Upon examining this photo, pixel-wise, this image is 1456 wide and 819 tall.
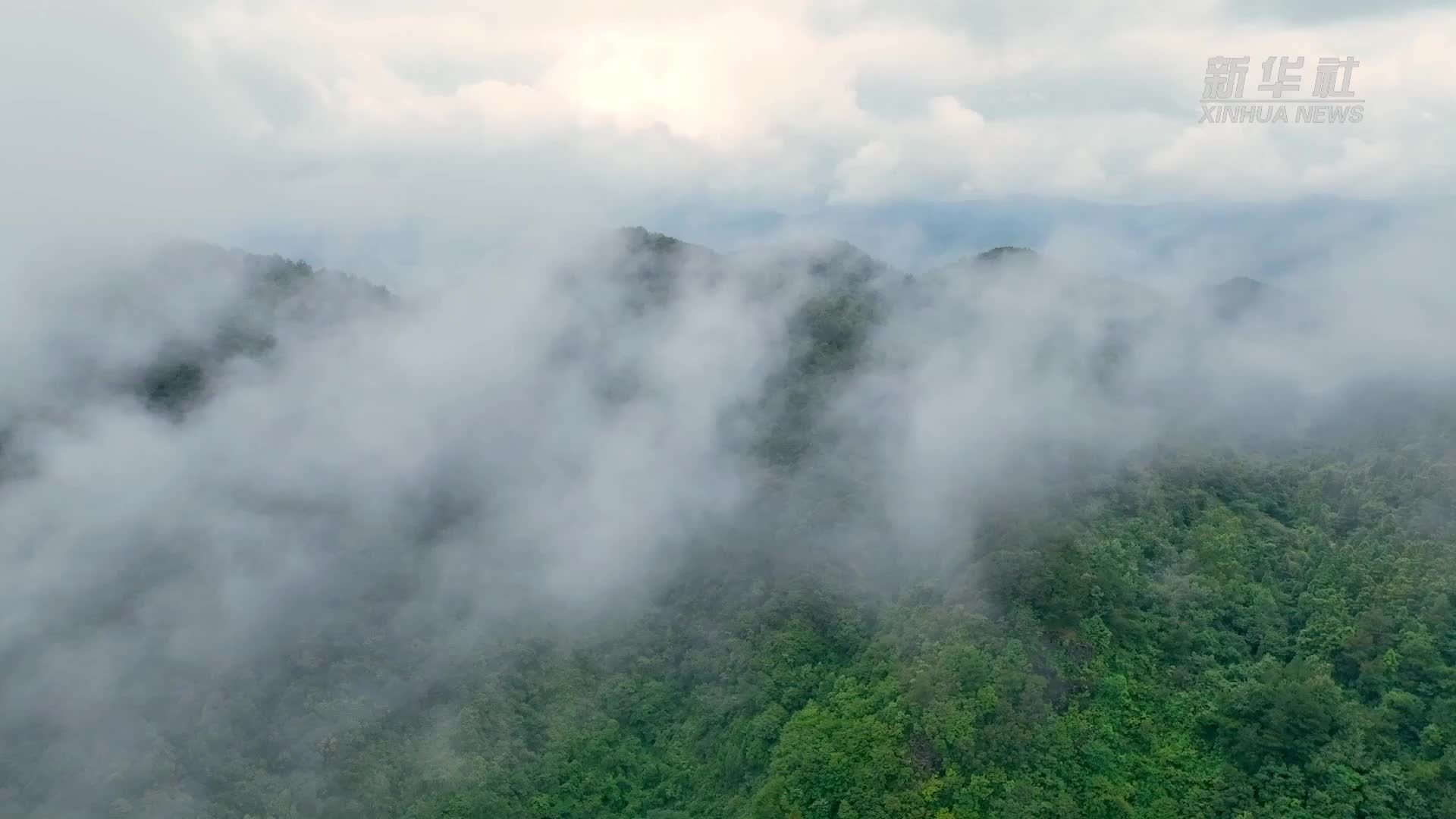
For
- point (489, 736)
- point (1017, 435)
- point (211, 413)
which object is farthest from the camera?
point (211, 413)

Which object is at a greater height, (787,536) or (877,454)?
(877,454)

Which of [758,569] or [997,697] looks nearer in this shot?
[997,697]

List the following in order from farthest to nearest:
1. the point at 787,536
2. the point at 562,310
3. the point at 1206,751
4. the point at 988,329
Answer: the point at 562,310 → the point at 988,329 → the point at 787,536 → the point at 1206,751

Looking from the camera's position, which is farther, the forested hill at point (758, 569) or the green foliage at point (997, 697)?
the forested hill at point (758, 569)

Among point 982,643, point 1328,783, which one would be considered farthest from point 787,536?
point 1328,783

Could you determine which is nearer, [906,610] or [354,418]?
[906,610]

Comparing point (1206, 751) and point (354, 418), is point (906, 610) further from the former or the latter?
point (354, 418)

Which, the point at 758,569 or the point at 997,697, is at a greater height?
the point at 758,569

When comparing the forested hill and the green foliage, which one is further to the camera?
the forested hill
